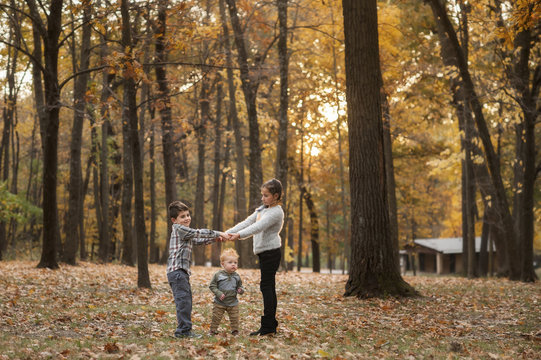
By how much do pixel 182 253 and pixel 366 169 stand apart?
5.52 metres

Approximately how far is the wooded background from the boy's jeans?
188 inches

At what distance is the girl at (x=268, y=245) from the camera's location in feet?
22.8

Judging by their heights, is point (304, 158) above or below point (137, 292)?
above

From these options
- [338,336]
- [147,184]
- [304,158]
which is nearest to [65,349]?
[338,336]

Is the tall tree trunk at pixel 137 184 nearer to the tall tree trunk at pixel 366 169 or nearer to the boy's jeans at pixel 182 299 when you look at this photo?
the tall tree trunk at pixel 366 169

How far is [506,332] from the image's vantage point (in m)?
7.81

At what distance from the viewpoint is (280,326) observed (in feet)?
25.5

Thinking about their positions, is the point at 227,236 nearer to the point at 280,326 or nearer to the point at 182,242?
the point at 182,242

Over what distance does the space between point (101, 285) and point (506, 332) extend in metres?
8.55

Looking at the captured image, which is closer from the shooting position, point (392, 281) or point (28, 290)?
point (28, 290)

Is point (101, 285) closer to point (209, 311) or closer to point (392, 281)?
point (209, 311)

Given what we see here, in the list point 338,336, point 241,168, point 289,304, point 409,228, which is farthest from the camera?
point 409,228

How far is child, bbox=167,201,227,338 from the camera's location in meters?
6.74

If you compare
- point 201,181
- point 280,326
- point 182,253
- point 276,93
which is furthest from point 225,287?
point 276,93
